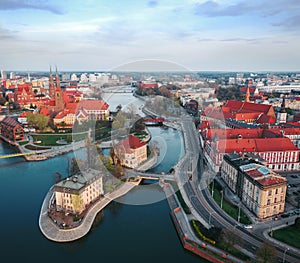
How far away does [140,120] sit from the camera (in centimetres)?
1534

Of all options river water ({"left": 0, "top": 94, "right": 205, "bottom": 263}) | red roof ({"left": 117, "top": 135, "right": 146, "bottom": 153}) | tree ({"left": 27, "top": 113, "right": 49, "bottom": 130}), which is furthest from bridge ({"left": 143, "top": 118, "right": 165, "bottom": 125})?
river water ({"left": 0, "top": 94, "right": 205, "bottom": 263})

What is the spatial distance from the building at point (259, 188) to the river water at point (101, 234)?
215 centimetres

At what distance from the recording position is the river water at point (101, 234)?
5895 millimetres

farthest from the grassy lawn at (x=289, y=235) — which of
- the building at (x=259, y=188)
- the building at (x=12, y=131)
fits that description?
the building at (x=12, y=131)

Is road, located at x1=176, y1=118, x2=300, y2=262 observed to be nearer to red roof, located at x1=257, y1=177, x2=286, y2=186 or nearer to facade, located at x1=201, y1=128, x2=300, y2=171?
facade, located at x1=201, y1=128, x2=300, y2=171

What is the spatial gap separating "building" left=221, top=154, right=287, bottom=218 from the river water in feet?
7.06

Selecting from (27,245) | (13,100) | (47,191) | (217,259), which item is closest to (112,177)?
(47,191)

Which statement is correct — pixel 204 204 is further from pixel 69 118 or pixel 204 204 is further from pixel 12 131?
pixel 69 118

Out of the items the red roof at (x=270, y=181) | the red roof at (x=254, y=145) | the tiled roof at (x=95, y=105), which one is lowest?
the red roof at (x=270, y=181)

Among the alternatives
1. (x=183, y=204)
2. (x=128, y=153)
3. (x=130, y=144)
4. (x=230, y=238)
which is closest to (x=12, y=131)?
(x=130, y=144)

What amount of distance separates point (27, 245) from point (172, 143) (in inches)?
328

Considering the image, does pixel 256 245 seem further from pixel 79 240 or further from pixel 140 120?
pixel 140 120

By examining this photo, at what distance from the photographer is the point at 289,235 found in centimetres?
610

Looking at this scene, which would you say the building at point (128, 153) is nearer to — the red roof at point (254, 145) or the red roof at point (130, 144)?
the red roof at point (130, 144)
